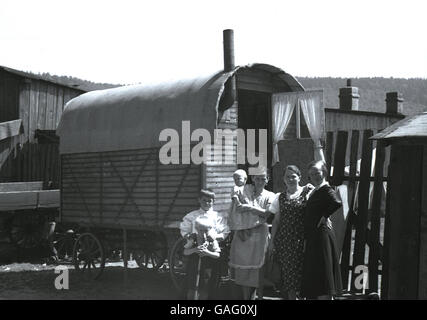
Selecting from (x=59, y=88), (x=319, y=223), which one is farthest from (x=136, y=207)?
(x=59, y=88)

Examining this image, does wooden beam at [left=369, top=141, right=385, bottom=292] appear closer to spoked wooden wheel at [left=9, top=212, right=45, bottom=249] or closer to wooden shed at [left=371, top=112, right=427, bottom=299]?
wooden shed at [left=371, top=112, right=427, bottom=299]

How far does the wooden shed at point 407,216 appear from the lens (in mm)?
7227

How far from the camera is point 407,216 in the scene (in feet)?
24.0

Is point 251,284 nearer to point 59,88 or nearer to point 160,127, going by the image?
point 160,127

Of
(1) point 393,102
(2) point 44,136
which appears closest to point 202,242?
(2) point 44,136

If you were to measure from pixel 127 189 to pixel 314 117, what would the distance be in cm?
424

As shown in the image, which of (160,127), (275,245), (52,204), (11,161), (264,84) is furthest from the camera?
(11,161)

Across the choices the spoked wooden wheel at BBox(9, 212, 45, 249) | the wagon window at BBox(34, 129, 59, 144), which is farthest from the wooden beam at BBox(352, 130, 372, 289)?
the wagon window at BBox(34, 129, 59, 144)

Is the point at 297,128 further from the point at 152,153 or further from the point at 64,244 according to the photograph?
the point at 64,244

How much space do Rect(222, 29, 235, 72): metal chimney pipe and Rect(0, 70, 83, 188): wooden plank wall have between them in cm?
909

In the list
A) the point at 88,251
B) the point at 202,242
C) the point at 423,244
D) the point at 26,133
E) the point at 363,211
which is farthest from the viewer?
the point at 26,133

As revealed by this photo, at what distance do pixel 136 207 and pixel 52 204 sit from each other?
500 cm

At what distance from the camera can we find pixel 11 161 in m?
17.9
